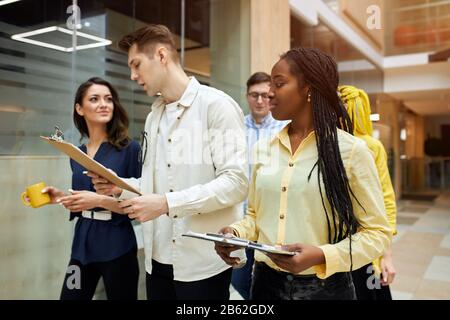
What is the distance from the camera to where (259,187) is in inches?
36.5

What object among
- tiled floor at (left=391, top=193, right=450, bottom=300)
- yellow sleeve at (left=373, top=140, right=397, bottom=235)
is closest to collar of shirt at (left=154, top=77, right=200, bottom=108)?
yellow sleeve at (left=373, top=140, right=397, bottom=235)

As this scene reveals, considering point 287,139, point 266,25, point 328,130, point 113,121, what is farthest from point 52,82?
point 328,130

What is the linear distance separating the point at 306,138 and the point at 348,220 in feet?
0.70

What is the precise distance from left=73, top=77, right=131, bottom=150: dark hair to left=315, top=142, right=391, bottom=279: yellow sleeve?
0.97 m

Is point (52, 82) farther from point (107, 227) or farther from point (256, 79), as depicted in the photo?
point (256, 79)

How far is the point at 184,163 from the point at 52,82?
83 cm

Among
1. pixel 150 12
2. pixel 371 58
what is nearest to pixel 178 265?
pixel 371 58

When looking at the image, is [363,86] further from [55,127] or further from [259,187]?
[55,127]

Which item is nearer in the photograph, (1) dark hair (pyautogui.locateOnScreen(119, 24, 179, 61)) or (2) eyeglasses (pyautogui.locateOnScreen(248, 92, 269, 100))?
(1) dark hair (pyautogui.locateOnScreen(119, 24, 179, 61))

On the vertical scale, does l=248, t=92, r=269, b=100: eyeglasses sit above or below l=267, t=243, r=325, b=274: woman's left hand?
above

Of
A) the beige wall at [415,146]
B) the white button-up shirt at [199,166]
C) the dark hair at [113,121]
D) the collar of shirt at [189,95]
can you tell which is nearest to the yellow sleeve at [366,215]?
the white button-up shirt at [199,166]

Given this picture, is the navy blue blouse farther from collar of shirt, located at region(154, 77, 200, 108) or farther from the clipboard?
the clipboard

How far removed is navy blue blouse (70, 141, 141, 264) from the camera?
55.5 inches

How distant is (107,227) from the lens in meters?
1.43
